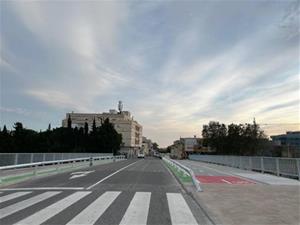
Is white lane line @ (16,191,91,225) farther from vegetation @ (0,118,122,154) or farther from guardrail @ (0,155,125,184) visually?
vegetation @ (0,118,122,154)

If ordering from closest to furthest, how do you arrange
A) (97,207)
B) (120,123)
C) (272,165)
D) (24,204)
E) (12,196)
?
(97,207)
(24,204)
(12,196)
(272,165)
(120,123)

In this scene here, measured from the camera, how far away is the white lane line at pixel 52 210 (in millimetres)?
9516

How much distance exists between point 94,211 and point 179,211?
7.66 ft

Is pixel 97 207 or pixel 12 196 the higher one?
pixel 12 196

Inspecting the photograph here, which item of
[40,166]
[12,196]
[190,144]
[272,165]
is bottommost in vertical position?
[12,196]

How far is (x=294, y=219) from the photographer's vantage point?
392 inches

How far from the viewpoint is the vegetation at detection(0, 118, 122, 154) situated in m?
68.0

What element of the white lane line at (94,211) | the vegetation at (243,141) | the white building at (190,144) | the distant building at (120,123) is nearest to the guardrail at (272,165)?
the white lane line at (94,211)

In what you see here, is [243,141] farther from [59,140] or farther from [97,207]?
[97,207]

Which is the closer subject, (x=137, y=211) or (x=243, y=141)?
(x=137, y=211)

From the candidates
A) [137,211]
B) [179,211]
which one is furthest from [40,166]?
[179,211]

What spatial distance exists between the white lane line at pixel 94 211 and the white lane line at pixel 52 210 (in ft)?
2.26

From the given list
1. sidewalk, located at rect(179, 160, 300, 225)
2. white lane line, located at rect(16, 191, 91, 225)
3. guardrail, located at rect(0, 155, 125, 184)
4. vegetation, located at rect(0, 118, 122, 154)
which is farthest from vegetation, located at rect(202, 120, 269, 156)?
white lane line, located at rect(16, 191, 91, 225)

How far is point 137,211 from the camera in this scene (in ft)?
36.2
